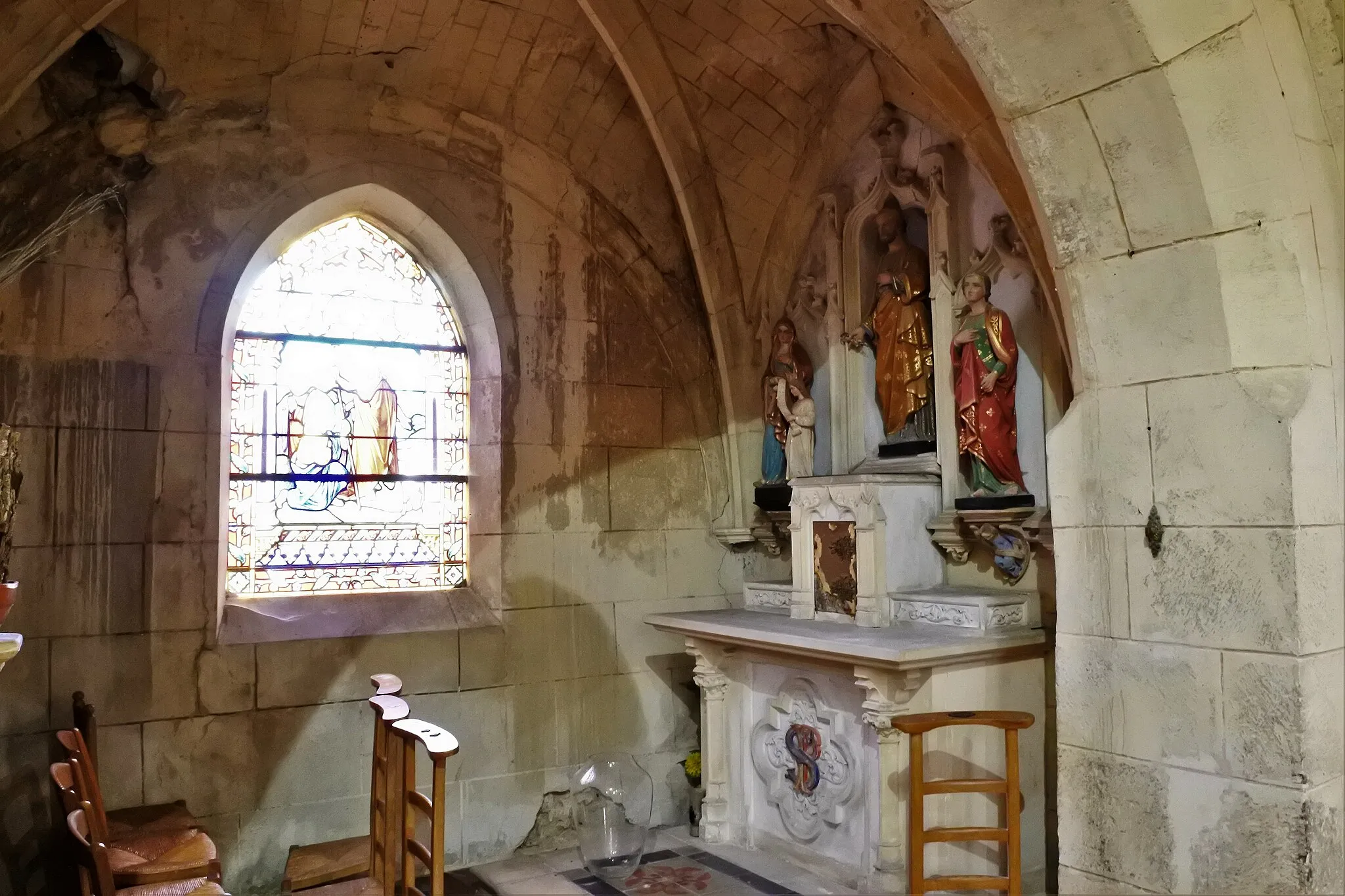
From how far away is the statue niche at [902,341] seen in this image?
16.7 feet

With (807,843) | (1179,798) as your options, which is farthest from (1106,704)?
(807,843)

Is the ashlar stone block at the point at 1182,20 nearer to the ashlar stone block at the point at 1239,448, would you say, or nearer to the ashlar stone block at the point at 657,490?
the ashlar stone block at the point at 1239,448

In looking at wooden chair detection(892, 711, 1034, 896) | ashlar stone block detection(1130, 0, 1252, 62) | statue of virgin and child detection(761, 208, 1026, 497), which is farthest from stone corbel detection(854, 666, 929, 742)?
Answer: ashlar stone block detection(1130, 0, 1252, 62)

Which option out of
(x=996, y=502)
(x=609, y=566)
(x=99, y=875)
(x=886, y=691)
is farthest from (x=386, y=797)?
(x=996, y=502)

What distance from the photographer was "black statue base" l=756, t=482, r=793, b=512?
5711 mm

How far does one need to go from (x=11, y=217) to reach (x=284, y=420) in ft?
4.82

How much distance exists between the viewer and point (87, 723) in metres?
4.13

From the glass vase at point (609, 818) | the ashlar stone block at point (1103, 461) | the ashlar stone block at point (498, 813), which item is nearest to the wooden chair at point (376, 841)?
the ashlar stone block at point (498, 813)

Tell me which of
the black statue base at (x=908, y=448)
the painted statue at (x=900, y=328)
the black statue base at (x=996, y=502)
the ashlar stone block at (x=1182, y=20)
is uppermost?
the ashlar stone block at (x=1182, y=20)

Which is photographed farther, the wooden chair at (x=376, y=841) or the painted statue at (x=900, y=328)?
the painted statue at (x=900, y=328)

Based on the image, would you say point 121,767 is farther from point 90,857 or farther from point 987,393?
point 987,393

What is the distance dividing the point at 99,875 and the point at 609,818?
235cm

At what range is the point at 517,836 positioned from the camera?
17.7ft

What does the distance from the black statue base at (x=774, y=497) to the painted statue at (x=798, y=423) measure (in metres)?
Result: 0.10
